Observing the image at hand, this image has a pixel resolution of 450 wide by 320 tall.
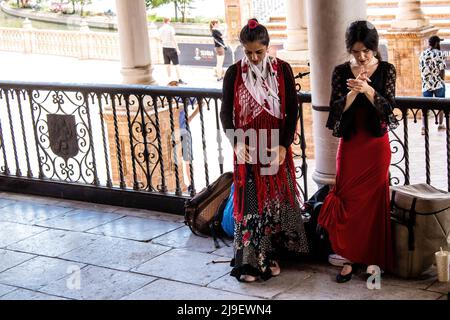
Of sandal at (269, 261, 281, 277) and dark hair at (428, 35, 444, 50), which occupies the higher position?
dark hair at (428, 35, 444, 50)

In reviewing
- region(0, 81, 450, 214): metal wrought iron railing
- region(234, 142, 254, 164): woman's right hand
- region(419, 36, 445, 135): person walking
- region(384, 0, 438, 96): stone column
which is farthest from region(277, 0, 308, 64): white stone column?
region(234, 142, 254, 164): woman's right hand

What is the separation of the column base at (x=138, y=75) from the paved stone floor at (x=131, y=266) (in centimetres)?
235

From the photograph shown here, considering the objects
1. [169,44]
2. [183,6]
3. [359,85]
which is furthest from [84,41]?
[359,85]

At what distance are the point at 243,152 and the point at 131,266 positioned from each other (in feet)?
3.86

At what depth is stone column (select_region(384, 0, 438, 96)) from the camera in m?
15.2

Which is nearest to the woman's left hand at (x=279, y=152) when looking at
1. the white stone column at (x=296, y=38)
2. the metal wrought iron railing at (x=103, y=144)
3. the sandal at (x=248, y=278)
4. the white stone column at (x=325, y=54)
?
the white stone column at (x=325, y=54)

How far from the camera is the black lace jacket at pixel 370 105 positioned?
4.95 meters

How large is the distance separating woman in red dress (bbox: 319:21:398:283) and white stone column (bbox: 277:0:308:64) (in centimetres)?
834

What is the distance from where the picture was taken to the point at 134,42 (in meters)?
9.39

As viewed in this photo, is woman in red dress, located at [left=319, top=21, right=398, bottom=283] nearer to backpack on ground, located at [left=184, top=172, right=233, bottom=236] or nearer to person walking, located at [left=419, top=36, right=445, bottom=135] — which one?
backpack on ground, located at [left=184, top=172, right=233, bottom=236]

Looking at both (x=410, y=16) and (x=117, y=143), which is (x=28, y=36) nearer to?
(x=410, y=16)

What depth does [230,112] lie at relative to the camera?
17.5 feet

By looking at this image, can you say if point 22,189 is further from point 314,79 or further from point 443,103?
point 443,103

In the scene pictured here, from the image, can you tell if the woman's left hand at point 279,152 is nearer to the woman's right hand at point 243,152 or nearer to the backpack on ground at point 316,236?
the woman's right hand at point 243,152
